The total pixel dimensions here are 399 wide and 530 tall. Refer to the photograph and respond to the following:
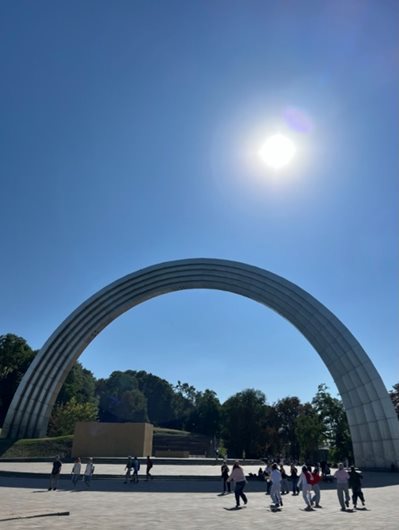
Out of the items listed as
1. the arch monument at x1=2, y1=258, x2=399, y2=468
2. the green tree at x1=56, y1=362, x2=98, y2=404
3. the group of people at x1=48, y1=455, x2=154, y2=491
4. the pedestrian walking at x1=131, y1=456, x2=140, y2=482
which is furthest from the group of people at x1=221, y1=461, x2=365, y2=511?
the green tree at x1=56, y1=362, x2=98, y2=404

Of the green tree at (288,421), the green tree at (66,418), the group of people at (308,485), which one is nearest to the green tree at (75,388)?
the green tree at (66,418)

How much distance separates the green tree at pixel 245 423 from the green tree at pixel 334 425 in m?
14.2

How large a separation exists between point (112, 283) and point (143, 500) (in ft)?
106

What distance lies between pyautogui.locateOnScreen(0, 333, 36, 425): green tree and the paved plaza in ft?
145

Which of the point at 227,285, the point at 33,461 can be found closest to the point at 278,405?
the point at 227,285

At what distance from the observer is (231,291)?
44469 mm

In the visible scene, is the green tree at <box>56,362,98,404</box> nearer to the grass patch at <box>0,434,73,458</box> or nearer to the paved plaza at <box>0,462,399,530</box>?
the grass patch at <box>0,434,73,458</box>

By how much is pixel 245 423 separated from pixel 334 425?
57.6 ft

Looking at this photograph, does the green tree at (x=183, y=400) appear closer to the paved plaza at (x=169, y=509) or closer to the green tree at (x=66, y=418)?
the green tree at (x=66, y=418)

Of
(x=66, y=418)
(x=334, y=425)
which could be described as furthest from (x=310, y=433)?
(x=66, y=418)

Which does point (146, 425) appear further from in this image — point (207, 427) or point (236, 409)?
point (207, 427)

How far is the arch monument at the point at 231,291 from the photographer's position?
115 feet

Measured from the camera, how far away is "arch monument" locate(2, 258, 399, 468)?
34969 millimetres

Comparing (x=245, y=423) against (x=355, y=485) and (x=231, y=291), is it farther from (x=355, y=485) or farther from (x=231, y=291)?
(x=355, y=485)
